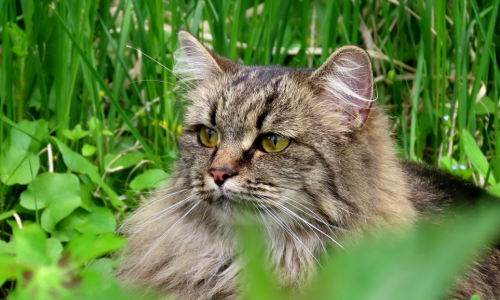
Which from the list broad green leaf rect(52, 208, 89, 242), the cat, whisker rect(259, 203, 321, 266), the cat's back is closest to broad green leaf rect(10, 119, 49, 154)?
broad green leaf rect(52, 208, 89, 242)

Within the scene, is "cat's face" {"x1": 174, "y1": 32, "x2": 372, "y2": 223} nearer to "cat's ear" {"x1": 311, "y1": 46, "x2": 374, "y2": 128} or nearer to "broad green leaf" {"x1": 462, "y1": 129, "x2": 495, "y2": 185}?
"cat's ear" {"x1": 311, "y1": 46, "x2": 374, "y2": 128}

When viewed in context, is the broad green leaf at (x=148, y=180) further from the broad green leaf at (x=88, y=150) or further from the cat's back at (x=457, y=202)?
the cat's back at (x=457, y=202)

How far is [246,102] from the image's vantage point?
173cm

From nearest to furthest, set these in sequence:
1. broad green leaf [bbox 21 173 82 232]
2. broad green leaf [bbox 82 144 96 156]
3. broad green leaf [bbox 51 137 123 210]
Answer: broad green leaf [bbox 21 173 82 232] → broad green leaf [bbox 51 137 123 210] → broad green leaf [bbox 82 144 96 156]

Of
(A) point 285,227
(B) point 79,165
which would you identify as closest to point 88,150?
(B) point 79,165

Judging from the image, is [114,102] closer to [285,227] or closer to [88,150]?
[88,150]

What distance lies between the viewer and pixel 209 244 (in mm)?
1799

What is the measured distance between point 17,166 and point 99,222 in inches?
16.5

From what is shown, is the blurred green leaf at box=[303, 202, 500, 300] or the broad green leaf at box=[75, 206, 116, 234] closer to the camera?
the blurred green leaf at box=[303, 202, 500, 300]

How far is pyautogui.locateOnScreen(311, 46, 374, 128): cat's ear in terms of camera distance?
166 cm

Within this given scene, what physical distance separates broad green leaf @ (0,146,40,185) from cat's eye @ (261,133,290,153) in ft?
3.60

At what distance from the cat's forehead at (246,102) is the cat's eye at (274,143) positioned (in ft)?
0.09

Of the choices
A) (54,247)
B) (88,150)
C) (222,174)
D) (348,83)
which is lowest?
(54,247)

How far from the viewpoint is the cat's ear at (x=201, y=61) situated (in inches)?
78.7
